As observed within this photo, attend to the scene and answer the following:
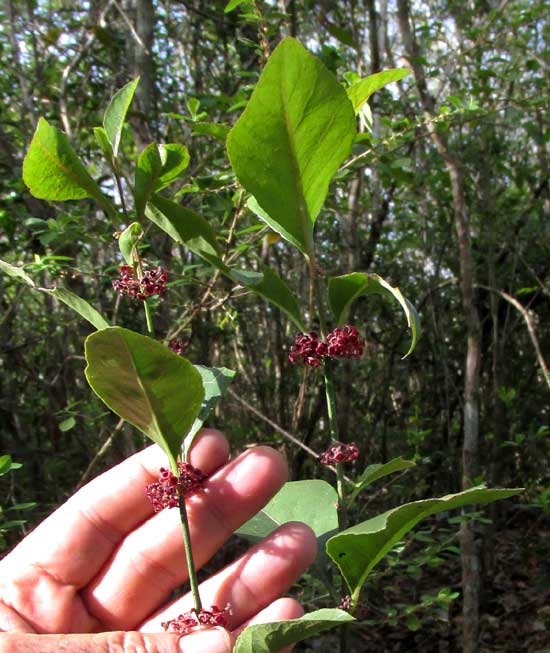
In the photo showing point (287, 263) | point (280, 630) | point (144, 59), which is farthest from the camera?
point (287, 263)

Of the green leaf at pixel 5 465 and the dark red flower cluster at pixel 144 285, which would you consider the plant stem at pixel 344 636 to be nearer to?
the dark red flower cluster at pixel 144 285

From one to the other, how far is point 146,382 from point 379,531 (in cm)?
32

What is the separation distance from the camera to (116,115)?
90 cm

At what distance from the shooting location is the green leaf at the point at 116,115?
895 millimetres

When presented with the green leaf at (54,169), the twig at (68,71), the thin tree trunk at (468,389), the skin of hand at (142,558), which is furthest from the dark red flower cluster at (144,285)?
the twig at (68,71)

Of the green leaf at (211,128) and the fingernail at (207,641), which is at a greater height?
the green leaf at (211,128)

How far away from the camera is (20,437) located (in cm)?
294

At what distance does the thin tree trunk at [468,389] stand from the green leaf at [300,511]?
39.0 inches

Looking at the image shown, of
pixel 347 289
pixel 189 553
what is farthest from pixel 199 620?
pixel 347 289

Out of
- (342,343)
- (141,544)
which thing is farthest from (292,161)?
(141,544)

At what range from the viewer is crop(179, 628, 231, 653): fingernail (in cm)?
90

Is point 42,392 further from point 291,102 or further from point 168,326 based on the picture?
point 291,102

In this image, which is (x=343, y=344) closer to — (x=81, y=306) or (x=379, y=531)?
(x=379, y=531)

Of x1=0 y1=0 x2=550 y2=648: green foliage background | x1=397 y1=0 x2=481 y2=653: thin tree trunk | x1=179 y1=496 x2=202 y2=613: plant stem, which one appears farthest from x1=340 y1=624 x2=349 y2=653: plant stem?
x1=0 y1=0 x2=550 y2=648: green foliage background
